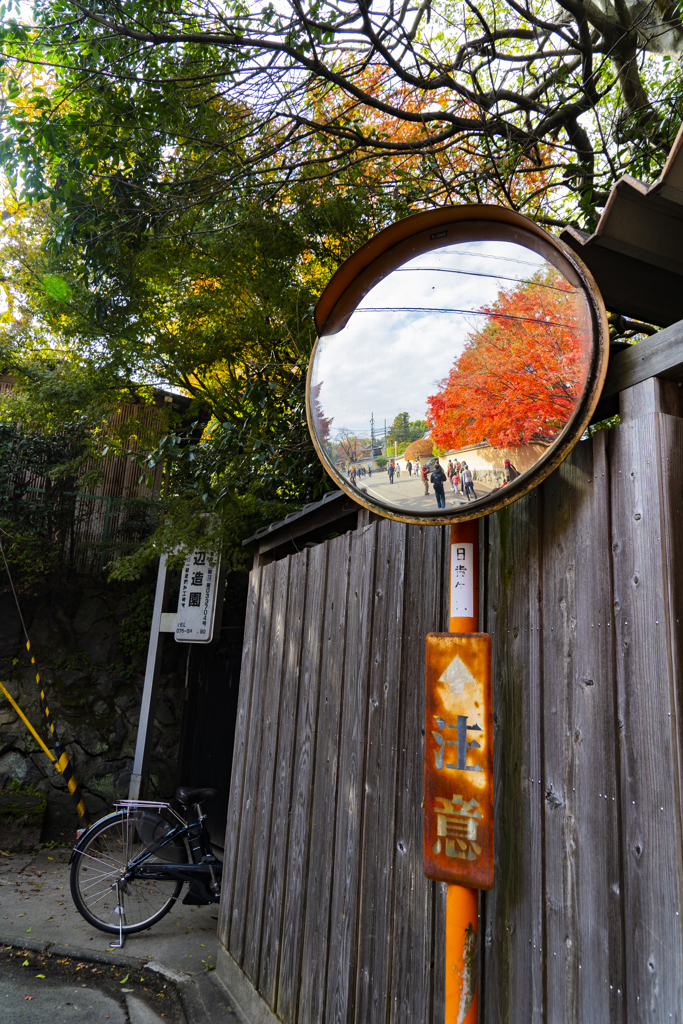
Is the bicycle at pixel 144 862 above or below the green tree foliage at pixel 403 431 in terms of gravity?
below

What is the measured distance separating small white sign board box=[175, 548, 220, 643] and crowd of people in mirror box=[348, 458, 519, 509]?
5859 millimetres

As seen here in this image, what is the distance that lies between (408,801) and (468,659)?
2.69 ft

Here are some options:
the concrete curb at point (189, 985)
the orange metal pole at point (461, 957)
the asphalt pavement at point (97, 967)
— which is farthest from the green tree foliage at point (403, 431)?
the asphalt pavement at point (97, 967)

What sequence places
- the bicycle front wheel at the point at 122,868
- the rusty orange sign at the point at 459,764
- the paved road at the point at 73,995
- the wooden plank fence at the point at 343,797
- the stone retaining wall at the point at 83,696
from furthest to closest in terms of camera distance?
the stone retaining wall at the point at 83,696 < the bicycle front wheel at the point at 122,868 < the paved road at the point at 73,995 < the wooden plank fence at the point at 343,797 < the rusty orange sign at the point at 459,764

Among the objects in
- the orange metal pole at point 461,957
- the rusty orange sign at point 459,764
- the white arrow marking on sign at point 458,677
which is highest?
the white arrow marking on sign at point 458,677

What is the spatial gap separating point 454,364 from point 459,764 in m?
1.07

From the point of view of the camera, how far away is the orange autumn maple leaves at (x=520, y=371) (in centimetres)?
154

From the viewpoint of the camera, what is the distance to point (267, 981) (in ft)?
10.4

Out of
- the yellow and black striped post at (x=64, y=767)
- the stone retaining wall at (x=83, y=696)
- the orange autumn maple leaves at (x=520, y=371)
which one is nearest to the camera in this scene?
the orange autumn maple leaves at (x=520, y=371)

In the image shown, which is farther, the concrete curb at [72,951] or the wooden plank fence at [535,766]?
the concrete curb at [72,951]

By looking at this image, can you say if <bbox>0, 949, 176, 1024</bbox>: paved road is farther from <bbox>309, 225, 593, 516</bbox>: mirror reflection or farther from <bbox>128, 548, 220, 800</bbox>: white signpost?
<bbox>309, 225, 593, 516</bbox>: mirror reflection

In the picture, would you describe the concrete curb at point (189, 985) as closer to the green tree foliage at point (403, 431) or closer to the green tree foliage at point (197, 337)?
the green tree foliage at point (403, 431)

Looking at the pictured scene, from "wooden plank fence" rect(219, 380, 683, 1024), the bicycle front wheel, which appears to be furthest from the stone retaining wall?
"wooden plank fence" rect(219, 380, 683, 1024)

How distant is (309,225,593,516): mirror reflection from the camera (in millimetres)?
1570
